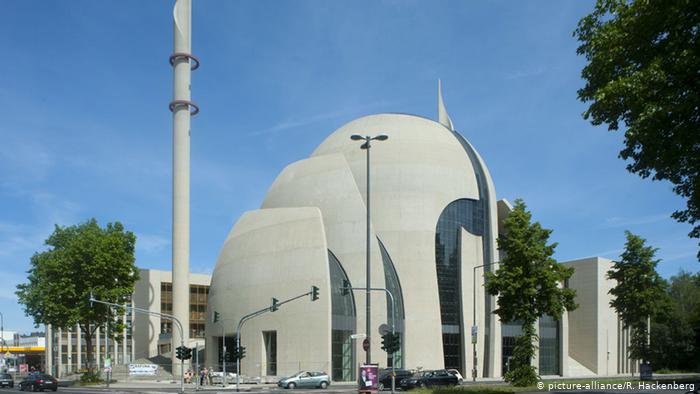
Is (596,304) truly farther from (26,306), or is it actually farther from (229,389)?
(26,306)

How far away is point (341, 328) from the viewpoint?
58.8 meters

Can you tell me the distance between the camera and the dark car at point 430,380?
43.2 meters

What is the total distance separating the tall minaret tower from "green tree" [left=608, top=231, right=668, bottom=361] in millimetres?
40949

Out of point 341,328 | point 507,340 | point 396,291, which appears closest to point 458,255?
point 396,291

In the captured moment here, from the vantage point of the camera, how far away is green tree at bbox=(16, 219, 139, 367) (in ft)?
193

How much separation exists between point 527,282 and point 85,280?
40154 mm

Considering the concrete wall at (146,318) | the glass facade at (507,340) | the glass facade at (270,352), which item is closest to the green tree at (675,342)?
the glass facade at (507,340)

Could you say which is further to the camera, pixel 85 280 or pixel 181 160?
pixel 181 160

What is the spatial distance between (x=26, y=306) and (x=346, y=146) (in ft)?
114

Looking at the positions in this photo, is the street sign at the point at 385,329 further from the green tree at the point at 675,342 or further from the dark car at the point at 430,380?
the green tree at the point at 675,342

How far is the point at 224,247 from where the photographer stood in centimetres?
6625

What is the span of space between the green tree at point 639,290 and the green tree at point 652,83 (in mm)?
33342

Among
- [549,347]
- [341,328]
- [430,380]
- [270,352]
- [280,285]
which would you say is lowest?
[549,347]

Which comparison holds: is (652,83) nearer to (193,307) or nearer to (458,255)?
(458,255)
